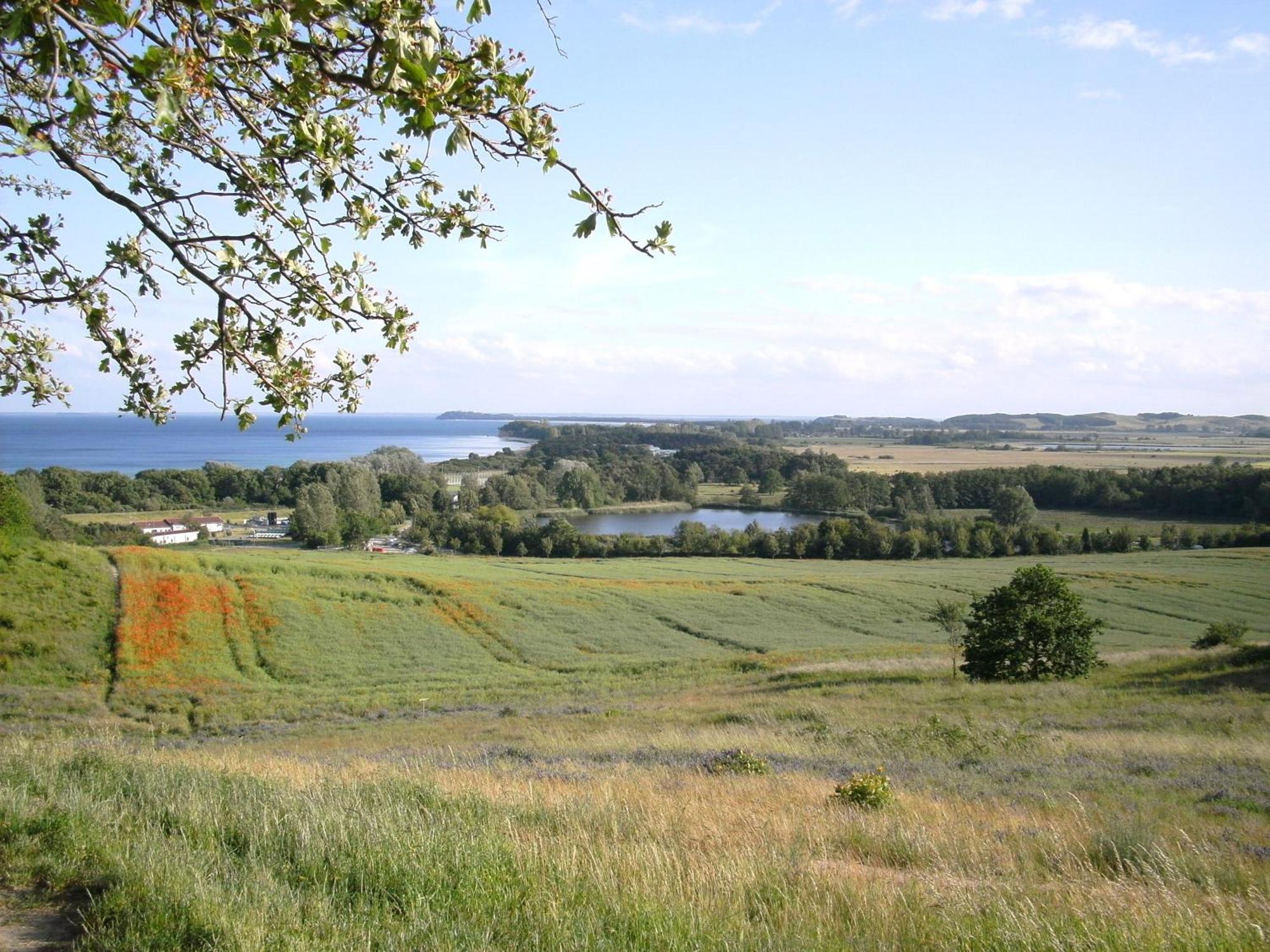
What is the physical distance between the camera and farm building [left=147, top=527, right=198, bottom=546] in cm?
7062

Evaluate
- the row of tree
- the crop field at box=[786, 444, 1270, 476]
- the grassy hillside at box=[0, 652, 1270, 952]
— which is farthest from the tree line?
the grassy hillside at box=[0, 652, 1270, 952]

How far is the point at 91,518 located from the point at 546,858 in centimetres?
9291

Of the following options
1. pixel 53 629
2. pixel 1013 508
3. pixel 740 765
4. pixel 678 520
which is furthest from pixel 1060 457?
pixel 740 765

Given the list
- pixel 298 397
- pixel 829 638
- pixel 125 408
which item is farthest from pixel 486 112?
pixel 829 638

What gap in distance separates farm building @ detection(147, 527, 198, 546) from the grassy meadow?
4220 cm

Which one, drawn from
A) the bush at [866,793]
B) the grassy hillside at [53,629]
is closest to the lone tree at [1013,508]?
the grassy hillside at [53,629]

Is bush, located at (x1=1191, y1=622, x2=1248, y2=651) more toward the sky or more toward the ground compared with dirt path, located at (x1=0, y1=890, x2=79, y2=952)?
more toward the ground

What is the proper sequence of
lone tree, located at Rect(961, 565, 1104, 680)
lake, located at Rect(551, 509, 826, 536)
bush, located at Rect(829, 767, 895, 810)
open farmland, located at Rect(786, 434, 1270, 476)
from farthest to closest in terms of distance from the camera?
open farmland, located at Rect(786, 434, 1270, 476) < lake, located at Rect(551, 509, 826, 536) < lone tree, located at Rect(961, 565, 1104, 680) < bush, located at Rect(829, 767, 895, 810)

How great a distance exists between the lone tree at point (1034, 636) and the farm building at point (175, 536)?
69.7 m

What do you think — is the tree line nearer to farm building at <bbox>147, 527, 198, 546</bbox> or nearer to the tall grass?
farm building at <bbox>147, 527, 198, 546</bbox>

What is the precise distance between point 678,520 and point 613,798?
11158 centimetres

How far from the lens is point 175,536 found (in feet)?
244

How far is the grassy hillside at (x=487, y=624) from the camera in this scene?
26.9 m

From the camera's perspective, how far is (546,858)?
420 cm
